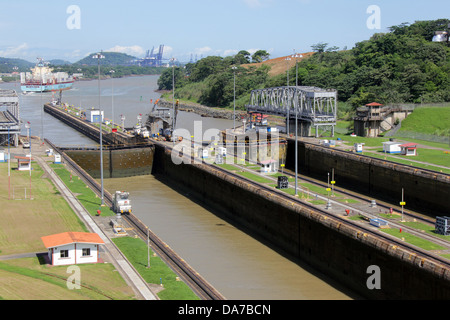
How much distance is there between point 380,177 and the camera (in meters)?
59.4

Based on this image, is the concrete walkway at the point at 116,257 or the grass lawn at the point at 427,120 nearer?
the concrete walkway at the point at 116,257

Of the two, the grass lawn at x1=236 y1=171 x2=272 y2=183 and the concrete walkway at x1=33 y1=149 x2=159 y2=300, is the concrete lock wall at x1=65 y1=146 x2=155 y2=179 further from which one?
the grass lawn at x1=236 y1=171 x2=272 y2=183

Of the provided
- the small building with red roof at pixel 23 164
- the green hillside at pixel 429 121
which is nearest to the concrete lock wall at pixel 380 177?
the green hillside at pixel 429 121

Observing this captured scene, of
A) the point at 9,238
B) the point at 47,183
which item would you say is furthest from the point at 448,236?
the point at 47,183

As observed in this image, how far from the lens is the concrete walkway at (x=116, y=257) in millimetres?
30584

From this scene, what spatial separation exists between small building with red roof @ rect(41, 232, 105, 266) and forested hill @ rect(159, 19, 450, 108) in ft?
246

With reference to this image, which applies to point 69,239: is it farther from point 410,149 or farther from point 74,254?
point 410,149

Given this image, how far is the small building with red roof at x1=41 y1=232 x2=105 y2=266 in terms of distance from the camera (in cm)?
3325

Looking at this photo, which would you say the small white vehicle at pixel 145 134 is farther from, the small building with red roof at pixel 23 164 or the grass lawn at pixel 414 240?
the grass lawn at pixel 414 240

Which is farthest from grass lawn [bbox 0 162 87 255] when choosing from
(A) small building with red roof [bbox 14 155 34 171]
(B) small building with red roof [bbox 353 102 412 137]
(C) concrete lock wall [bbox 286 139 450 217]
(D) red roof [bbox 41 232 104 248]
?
(B) small building with red roof [bbox 353 102 412 137]

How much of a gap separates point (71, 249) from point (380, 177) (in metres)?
35.4

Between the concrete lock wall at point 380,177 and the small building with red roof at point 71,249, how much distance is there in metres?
30.2

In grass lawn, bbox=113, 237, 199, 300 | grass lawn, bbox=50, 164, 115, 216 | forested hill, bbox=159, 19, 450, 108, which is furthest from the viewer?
forested hill, bbox=159, 19, 450, 108

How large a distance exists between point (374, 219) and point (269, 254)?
26.8 feet
